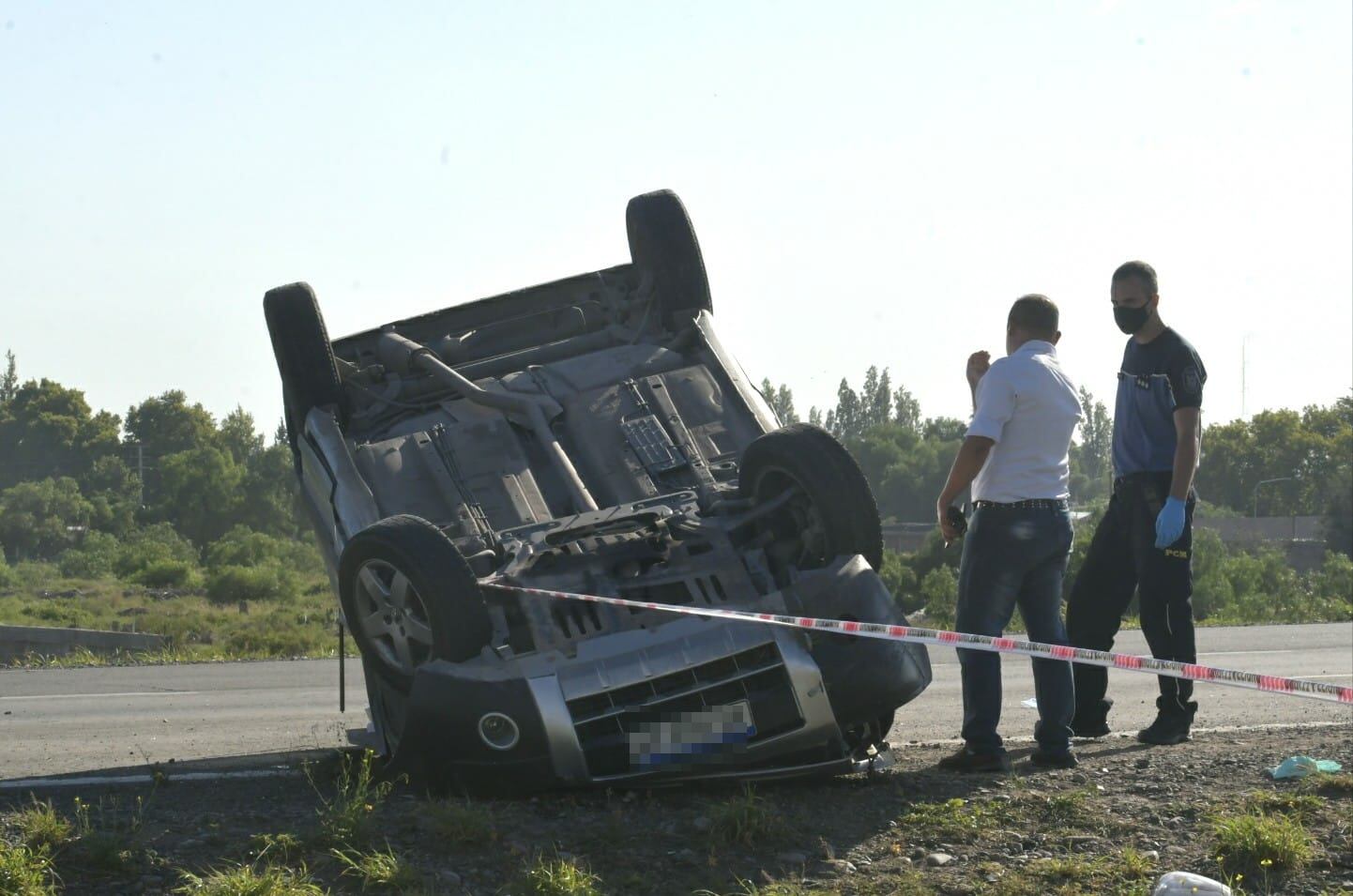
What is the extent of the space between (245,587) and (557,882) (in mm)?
25687

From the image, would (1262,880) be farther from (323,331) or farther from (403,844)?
(323,331)

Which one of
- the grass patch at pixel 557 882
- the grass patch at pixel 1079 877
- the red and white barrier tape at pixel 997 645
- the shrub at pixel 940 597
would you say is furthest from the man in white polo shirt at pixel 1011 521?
the shrub at pixel 940 597

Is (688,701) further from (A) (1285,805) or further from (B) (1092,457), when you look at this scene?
(B) (1092,457)

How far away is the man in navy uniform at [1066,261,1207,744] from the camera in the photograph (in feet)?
22.9

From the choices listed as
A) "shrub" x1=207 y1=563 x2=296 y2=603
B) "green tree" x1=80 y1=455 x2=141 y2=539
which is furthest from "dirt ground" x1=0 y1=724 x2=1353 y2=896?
"green tree" x1=80 y1=455 x2=141 y2=539

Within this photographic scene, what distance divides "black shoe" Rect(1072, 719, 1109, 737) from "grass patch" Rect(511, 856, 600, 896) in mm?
3460

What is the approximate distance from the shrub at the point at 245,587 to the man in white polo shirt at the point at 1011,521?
23.7 meters

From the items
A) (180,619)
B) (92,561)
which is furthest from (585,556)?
(92,561)

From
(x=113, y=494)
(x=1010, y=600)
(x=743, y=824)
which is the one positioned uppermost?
(x=113, y=494)

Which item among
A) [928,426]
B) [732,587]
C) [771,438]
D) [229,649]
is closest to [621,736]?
[732,587]

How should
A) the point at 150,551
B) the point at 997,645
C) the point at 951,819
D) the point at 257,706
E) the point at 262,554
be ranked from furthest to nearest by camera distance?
the point at 150,551 → the point at 262,554 → the point at 257,706 → the point at 997,645 → the point at 951,819

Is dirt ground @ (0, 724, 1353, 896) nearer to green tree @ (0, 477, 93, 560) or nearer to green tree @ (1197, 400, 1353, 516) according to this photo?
green tree @ (0, 477, 93, 560)

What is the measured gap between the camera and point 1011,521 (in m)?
6.31

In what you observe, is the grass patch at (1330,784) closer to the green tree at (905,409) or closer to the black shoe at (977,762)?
the black shoe at (977,762)
